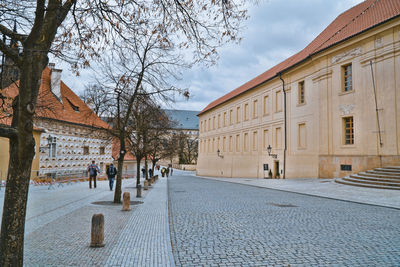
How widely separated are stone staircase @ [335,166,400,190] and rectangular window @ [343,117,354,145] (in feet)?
12.3

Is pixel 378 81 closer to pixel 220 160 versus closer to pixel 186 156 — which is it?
pixel 220 160

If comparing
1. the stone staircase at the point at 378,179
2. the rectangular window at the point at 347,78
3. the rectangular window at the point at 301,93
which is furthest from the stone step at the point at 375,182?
the rectangular window at the point at 301,93

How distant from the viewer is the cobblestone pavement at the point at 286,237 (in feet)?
19.2

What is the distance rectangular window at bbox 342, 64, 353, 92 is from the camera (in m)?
25.4

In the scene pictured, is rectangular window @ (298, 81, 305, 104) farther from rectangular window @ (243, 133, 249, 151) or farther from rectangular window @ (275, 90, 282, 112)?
rectangular window @ (243, 133, 249, 151)

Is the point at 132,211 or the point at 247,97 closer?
the point at 132,211

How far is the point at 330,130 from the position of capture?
2638cm

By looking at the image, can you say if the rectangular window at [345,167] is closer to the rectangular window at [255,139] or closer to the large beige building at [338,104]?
the large beige building at [338,104]

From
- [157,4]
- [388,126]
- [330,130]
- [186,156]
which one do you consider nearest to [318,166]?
[330,130]

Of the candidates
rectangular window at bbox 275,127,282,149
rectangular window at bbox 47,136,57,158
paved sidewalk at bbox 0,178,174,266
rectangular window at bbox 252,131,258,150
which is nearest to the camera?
paved sidewalk at bbox 0,178,174,266

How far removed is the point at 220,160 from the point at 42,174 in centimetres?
3081

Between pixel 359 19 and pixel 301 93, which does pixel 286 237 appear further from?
pixel 301 93

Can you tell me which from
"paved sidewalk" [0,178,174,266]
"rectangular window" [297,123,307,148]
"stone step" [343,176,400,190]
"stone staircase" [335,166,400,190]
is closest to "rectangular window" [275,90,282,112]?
"rectangular window" [297,123,307,148]

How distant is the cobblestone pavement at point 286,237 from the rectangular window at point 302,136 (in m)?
18.3
